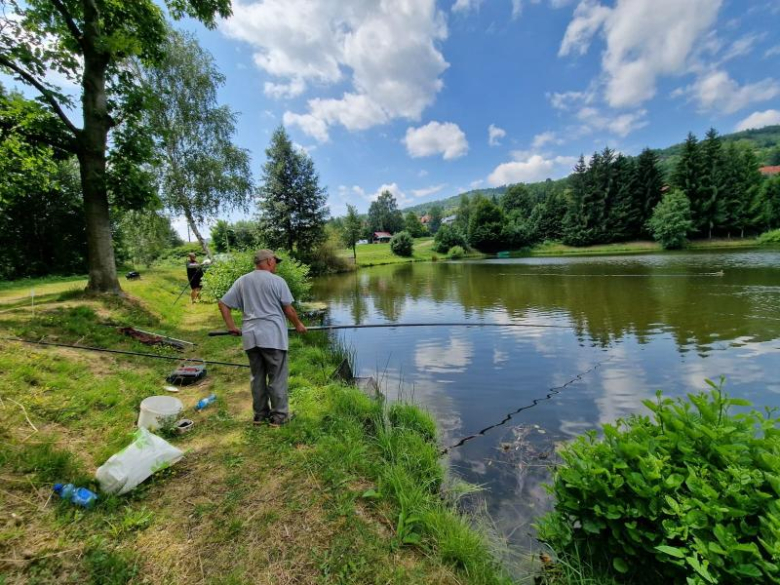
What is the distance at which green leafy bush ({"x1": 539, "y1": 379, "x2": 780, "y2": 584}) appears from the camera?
1.75 meters

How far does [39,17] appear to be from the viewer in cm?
831

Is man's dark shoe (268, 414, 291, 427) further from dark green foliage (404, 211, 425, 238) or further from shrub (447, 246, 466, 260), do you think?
dark green foliage (404, 211, 425, 238)

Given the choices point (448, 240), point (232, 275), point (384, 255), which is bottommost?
point (384, 255)

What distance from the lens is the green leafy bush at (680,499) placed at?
5.76ft

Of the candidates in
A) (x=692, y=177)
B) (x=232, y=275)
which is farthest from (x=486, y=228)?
(x=232, y=275)

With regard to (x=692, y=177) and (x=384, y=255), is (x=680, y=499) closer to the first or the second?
(x=384, y=255)

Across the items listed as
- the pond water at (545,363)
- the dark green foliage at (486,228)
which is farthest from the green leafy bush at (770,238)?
the pond water at (545,363)

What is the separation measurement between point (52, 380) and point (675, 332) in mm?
14041

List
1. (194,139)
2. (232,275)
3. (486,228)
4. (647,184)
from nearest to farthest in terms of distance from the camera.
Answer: (232,275) → (194,139) → (647,184) → (486,228)

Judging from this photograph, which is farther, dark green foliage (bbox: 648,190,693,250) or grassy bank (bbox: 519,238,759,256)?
grassy bank (bbox: 519,238,759,256)

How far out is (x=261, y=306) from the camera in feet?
14.0

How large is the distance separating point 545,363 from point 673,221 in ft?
169

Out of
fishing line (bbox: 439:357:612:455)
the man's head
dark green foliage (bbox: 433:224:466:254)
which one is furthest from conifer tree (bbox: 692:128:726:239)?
the man's head

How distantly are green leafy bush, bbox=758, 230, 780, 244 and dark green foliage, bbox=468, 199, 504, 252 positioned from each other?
3387cm
